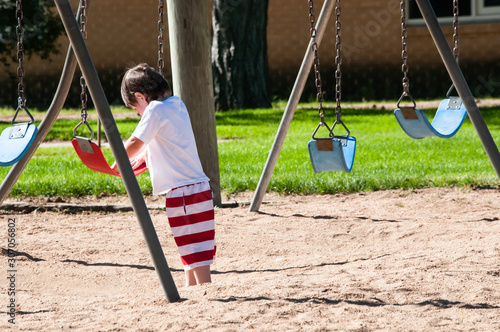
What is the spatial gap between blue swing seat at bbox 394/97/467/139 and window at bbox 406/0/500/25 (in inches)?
376

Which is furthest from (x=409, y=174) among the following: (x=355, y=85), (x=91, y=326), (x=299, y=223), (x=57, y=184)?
(x=355, y=85)

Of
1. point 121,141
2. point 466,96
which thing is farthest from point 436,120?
point 121,141

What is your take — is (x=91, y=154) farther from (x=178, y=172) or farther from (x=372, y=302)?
(x=372, y=302)

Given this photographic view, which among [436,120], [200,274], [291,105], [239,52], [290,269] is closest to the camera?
[200,274]

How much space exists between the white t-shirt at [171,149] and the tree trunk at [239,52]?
24.8 feet

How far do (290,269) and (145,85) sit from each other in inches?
52.3

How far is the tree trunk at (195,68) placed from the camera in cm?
516

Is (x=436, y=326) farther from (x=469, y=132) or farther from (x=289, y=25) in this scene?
(x=289, y=25)

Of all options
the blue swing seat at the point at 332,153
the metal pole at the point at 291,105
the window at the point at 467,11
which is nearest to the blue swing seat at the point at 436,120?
the blue swing seat at the point at 332,153

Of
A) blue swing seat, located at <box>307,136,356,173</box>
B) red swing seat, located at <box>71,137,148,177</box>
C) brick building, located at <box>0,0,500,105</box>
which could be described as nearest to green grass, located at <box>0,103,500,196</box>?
blue swing seat, located at <box>307,136,356,173</box>

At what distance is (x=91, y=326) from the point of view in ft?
8.32

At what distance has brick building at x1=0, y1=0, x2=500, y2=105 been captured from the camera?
43.1 feet

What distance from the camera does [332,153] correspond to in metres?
4.15

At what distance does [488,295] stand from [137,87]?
2008 mm
